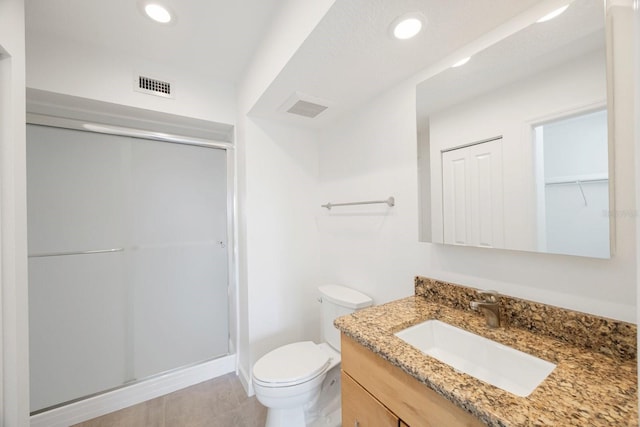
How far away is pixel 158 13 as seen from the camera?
4.46 feet

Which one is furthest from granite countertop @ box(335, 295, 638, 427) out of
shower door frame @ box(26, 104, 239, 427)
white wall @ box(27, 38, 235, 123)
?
white wall @ box(27, 38, 235, 123)

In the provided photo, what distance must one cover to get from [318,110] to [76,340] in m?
2.38

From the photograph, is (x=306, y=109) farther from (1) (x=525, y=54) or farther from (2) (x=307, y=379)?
(2) (x=307, y=379)

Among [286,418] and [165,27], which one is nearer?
[286,418]

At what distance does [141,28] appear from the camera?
4.84 ft

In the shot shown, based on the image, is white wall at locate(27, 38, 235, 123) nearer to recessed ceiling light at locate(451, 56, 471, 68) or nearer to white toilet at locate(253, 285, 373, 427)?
recessed ceiling light at locate(451, 56, 471, 68)

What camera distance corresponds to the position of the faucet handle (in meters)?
1.00

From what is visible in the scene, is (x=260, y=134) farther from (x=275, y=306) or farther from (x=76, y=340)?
(x=76, y=340)

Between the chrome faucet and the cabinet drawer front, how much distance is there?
53 centimetres

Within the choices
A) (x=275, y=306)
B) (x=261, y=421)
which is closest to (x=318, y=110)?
(x=275, y=306)

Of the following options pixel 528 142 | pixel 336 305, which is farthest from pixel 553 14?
pixel 336 305

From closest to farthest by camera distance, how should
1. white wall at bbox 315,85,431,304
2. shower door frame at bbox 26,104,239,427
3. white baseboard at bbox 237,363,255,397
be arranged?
white wall at bbox 315,85,431,304
shower door frame at bbox 26,104,239,427
white baseboard at bbox 237,363,255,397

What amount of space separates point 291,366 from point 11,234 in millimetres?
1409

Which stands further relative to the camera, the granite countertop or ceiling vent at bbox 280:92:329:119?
ceiling vent at bbox 280:92:329:119
